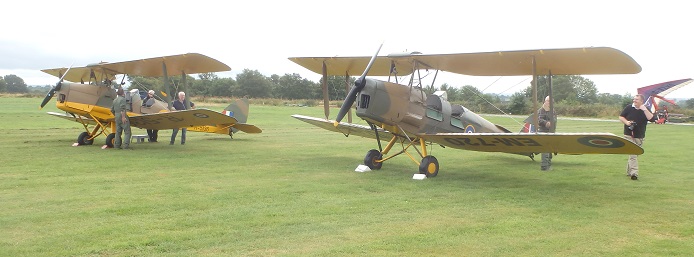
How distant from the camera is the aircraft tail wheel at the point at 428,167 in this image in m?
9.60

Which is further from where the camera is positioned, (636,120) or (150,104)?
(150,104)

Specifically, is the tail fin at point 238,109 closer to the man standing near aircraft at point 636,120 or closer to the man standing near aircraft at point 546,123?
the man standing near aircraft at point 546,123

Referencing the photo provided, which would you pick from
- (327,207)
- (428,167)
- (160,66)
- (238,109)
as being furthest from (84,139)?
(327,207)

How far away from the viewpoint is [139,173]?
9453 millimetres

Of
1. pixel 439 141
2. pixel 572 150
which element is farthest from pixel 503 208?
pixel 439 141

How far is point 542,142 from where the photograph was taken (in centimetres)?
865

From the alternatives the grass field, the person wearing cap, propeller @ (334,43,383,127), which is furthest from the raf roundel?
the person wearing cap

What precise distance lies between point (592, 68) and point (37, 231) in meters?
8.29

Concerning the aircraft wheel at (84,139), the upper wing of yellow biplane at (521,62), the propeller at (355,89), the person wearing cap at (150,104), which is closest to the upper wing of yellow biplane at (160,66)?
the person wearing cap at (150,104)

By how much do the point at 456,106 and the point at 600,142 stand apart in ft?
11.0

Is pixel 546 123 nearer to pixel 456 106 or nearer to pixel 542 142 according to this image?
A: pixel 456 106

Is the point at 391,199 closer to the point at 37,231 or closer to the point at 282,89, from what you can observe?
the point at 37,231

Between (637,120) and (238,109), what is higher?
(637,120)

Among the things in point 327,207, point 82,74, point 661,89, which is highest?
point 82,74
